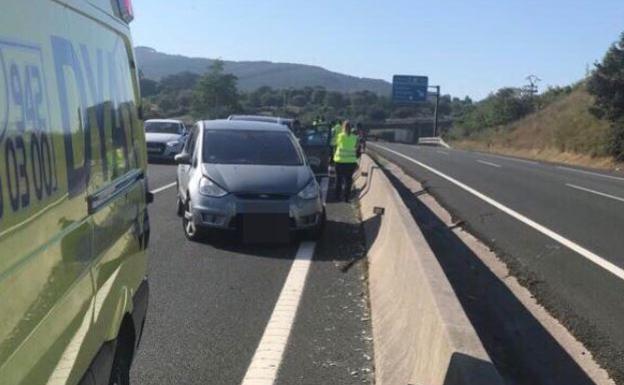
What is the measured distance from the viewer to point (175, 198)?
15.5 meters

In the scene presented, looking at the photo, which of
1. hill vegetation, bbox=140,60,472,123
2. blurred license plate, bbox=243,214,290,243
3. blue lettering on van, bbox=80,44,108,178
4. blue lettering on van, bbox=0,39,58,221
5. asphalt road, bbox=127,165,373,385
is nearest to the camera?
blue lettering on van, bbox=0,39,58,221

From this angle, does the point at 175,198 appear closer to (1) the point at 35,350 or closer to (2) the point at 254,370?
(2) the point at 254,370

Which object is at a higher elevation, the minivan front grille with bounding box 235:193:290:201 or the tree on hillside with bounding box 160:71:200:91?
the minivan front grille with bounding box 235:193:290:201

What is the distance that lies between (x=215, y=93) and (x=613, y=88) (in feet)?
172

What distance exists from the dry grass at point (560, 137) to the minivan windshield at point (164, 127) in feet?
67.8

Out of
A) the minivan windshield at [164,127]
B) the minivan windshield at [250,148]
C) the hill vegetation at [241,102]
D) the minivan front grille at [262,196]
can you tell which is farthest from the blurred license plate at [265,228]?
the hill vegetation at [241,102]

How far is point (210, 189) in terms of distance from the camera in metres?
10.7

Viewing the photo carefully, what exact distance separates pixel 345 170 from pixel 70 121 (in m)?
13.6

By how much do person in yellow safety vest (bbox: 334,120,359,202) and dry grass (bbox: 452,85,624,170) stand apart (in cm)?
2479

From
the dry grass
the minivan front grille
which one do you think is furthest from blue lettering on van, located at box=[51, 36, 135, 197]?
the dry grass

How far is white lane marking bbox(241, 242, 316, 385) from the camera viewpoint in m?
5.42

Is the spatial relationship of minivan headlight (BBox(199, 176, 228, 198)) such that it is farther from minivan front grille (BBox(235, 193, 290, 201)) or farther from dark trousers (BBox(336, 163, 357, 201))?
dark trousers (BBox(336, 163, 357, 201))

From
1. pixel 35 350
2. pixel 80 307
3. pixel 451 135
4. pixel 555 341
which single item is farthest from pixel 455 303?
pixel 451 135

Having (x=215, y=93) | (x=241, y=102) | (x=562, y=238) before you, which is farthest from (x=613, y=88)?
(x=241, y=102)
